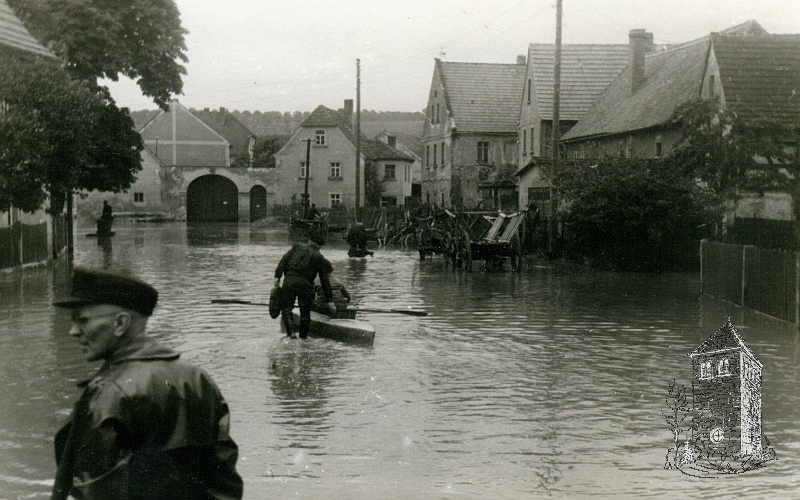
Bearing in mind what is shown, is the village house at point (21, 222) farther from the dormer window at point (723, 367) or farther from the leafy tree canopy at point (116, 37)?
the dormer window at point (723, 367)

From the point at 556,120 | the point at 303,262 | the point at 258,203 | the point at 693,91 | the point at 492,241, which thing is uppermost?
the point at 693,91

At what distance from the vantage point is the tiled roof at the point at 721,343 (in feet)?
36.9

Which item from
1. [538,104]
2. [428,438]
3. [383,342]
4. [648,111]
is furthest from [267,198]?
[428,438]

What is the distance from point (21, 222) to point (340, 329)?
15231 mm

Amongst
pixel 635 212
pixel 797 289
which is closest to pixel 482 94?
pixel 635 212

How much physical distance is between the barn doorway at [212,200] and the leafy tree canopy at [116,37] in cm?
3785

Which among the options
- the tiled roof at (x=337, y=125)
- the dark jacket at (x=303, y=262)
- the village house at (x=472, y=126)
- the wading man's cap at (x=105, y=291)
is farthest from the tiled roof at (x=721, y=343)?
the tiled roof at (x=337, y=125)

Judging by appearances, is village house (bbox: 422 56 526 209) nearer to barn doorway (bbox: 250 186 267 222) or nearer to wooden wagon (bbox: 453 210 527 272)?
barn doorway (bbox: 250 186 267 222)

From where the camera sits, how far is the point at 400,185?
74125mm

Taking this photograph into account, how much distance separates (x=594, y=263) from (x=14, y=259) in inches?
610

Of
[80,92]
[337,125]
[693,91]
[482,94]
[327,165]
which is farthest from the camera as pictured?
[327,165]

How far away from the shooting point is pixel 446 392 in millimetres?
9312

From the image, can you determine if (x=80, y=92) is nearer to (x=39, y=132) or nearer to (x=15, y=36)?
(x=39, y=132)

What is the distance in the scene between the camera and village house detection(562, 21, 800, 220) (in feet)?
83.9
